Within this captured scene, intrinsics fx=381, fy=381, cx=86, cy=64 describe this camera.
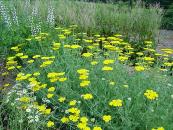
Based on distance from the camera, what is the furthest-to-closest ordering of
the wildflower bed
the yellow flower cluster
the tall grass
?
the tall grass → the yellow flower cluster → the wildflower bed

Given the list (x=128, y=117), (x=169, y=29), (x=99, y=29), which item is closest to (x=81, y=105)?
(x=128, y=117)

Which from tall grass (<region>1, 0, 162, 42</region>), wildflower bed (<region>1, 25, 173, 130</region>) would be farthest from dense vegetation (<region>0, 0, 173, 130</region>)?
tall grass (<region>1, 0, 162, 42</region>)

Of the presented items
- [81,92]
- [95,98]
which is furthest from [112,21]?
[95,98]

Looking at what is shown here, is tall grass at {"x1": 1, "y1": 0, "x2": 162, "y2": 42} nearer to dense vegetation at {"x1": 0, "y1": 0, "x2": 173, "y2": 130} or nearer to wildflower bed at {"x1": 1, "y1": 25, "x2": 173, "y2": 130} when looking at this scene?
dense vegetation at {"x1": 0, "y1": 0, "x2": 173, "y2": 130}

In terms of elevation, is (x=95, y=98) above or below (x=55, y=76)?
below

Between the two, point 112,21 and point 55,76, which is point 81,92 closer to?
A: point 55,76

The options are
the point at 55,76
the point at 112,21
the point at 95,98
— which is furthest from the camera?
the point at 112,21

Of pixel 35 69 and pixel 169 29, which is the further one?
pixel 169 29

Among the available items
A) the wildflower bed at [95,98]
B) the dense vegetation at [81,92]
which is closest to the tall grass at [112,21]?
the dense vegetation at [81,92]

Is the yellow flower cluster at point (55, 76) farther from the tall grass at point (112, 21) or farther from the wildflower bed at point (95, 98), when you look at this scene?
the tall grass at point (112, 21)

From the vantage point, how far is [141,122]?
3826 mm

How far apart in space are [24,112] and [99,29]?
4.61m

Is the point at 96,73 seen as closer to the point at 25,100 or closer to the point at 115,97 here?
the point at 115,97

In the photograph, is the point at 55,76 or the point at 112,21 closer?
the point at 55,76
